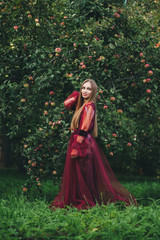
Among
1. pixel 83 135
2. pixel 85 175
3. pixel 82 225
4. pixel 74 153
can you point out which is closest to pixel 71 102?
pixel 83 135

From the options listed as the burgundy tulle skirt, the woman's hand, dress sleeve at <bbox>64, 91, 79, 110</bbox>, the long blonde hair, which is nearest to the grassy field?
the burgundy tulle skirt

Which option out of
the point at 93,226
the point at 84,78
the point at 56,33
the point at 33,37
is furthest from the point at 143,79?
the point at 93,226

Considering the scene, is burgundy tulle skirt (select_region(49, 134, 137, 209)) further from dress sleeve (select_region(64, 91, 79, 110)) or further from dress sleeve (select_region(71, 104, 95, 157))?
dress sleeve (select_region(64, 91, 79, 110))

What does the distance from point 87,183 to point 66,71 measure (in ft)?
5.16

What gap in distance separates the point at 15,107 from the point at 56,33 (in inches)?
50.4

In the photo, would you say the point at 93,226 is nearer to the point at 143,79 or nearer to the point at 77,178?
the point at 77,178

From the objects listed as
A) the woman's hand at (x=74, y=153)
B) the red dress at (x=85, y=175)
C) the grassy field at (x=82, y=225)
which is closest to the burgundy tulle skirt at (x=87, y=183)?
the red dress at (x=85, y=175)

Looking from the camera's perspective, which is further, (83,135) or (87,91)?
(87,91)

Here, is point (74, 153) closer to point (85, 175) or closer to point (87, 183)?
point (85, 175)

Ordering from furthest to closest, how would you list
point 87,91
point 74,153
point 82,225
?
point 87,91 < point 74,153 < point 82,225

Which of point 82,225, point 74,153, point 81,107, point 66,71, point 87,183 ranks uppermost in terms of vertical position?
point 66,71

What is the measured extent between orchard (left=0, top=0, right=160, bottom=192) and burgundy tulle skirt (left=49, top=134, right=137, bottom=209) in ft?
1.29

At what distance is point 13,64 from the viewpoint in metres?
5.28

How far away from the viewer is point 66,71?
464 cm
